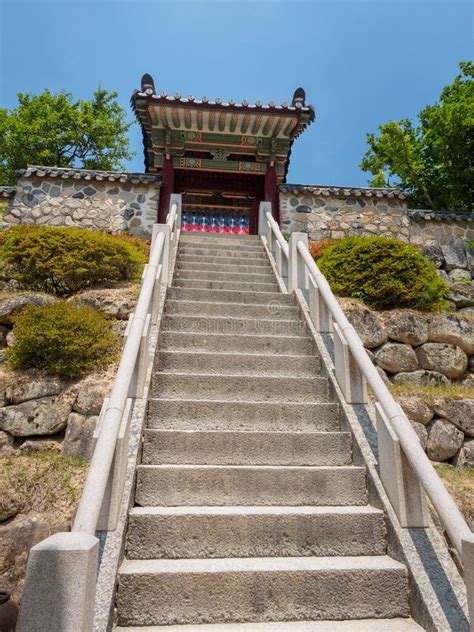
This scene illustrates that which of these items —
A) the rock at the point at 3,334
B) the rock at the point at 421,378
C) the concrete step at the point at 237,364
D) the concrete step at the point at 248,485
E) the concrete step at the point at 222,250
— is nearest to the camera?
the concrete step at the point at 248,485

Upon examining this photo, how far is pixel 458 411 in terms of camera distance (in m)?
5.27

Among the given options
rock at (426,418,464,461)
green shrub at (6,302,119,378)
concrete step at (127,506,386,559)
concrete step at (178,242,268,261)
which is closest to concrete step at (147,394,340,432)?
concrete step at (127,506,386,559)

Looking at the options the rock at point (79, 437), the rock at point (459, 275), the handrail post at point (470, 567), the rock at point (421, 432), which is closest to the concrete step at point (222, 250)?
the rock at point (79, 437)

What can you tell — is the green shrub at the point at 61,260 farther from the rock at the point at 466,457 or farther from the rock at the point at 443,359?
the rock at the point at 466,457

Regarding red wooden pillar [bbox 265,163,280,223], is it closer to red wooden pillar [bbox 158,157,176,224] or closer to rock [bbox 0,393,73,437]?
red wooden pillar [bbox 158,157,176,224]

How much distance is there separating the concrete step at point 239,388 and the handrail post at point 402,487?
3.47 ft

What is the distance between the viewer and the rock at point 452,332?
627cm

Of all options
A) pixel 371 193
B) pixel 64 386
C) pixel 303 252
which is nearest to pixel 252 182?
pixel 371 193

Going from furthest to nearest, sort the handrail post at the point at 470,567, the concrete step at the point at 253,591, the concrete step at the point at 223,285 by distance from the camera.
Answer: the concrete step at the point at 223,285, the concrete step at the point at 253,591, the handrail post at the point at 470,567

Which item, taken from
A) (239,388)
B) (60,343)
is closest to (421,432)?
(239,388)

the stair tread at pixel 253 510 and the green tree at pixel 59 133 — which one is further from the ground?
the green tree at pixel 59 133

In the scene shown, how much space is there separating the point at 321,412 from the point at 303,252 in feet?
7.35

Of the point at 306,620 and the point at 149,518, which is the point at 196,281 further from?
the point at 306,620

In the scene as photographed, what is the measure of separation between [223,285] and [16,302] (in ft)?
9.36
